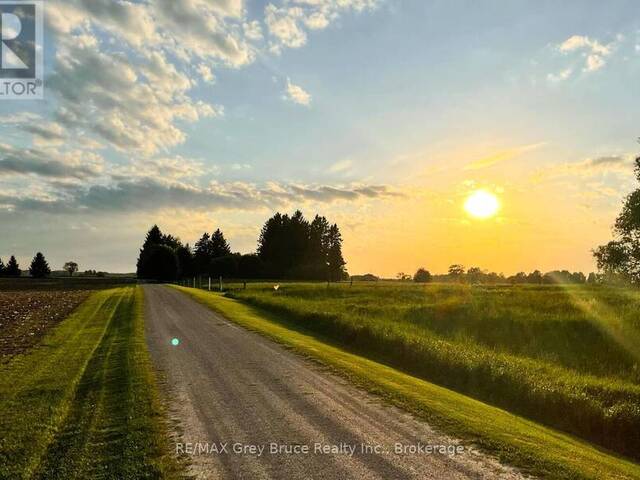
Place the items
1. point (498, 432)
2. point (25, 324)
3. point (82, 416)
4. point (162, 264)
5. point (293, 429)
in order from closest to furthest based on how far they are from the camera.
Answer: point (293, 429), point (498, 432), point (82, 416), point (25, 324), point (162, 264)

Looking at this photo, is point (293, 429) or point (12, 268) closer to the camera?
point (293, 429)

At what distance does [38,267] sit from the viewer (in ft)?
493

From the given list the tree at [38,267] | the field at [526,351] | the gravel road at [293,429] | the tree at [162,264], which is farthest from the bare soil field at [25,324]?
the tree at [38,267]

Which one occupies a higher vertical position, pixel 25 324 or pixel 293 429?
pixel 25 324

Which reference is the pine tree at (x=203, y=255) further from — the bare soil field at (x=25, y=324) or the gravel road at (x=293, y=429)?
the gravel road at (x=293, y=429)

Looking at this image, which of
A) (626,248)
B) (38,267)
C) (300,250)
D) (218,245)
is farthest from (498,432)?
(38,267)

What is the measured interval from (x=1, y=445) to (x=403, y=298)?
38.1 m

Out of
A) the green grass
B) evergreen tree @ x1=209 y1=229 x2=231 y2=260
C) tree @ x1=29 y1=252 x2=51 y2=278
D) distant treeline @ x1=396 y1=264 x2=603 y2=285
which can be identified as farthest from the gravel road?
tree @ x1=29 y1=252 x2=51 y2=278

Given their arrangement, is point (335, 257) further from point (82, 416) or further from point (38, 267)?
point (82, 416)

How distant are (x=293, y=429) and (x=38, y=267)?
167 metres

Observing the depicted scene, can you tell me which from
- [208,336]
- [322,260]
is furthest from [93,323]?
[322,260]

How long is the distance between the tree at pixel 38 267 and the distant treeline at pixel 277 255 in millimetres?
37695

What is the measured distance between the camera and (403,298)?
144 feet

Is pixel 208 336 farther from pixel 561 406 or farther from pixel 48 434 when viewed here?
pixel 561 406
